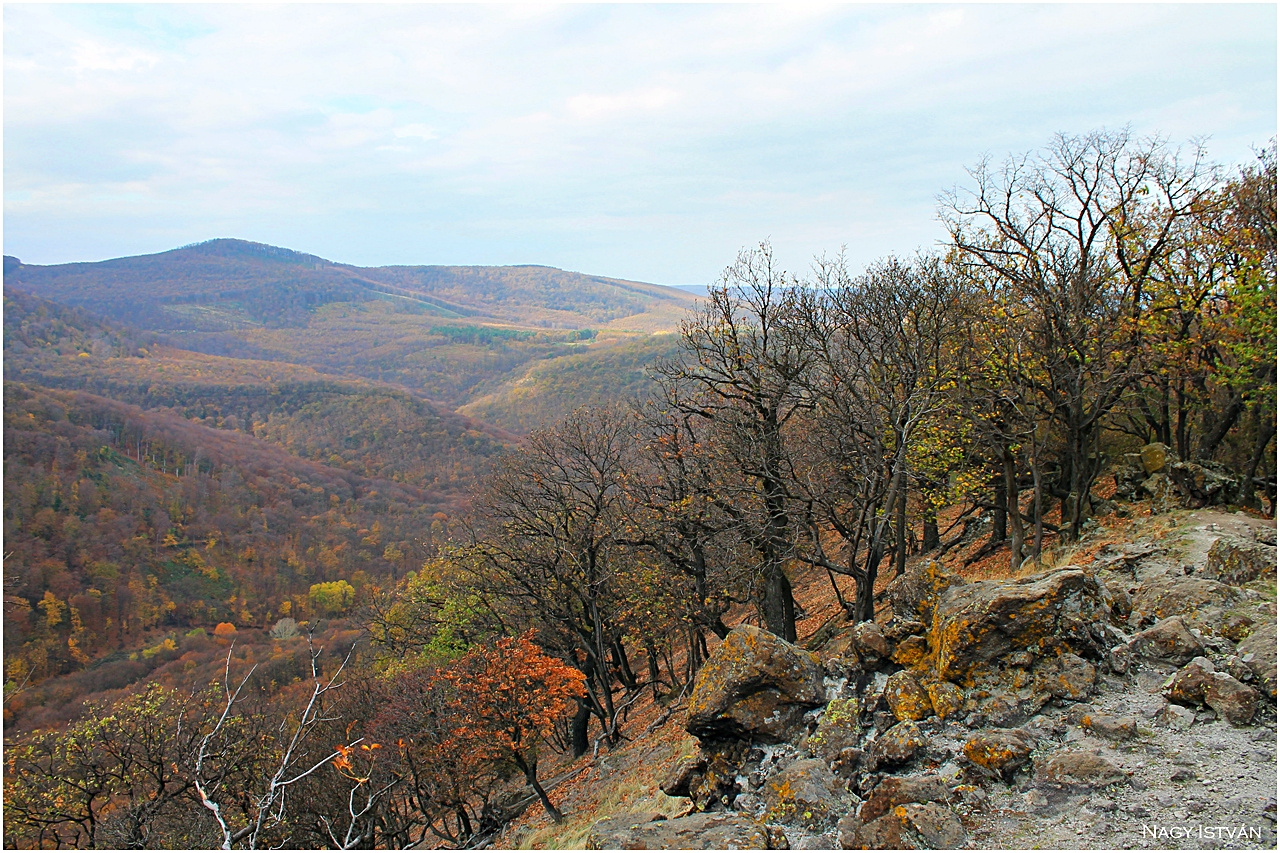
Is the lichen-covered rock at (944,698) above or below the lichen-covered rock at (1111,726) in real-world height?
below

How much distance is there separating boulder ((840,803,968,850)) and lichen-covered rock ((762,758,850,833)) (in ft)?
2.29

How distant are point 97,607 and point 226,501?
43.1m

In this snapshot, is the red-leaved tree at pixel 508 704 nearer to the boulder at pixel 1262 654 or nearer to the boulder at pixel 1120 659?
the boulder at pixel 1120 659

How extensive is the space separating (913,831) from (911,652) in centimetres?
397

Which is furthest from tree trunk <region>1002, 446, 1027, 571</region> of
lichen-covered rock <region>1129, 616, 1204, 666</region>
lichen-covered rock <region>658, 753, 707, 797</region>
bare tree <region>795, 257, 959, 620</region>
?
lichen-covered rock <region>658, 753, 707, 797</region>

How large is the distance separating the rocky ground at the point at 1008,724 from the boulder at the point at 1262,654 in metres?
0.03

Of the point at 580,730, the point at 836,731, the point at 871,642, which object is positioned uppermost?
the point at 871,642

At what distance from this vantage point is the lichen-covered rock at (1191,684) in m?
8.65

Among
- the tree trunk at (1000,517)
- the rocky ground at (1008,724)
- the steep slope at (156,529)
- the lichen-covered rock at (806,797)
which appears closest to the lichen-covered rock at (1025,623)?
the rocky ground at (1008,724)

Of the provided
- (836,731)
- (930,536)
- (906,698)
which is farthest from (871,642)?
(930,536)

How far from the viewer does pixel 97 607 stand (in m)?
108

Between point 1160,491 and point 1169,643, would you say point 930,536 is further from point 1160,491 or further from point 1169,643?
point 1169,643

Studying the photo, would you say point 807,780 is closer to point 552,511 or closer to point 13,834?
point 552,511

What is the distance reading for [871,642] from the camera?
38.3ft
